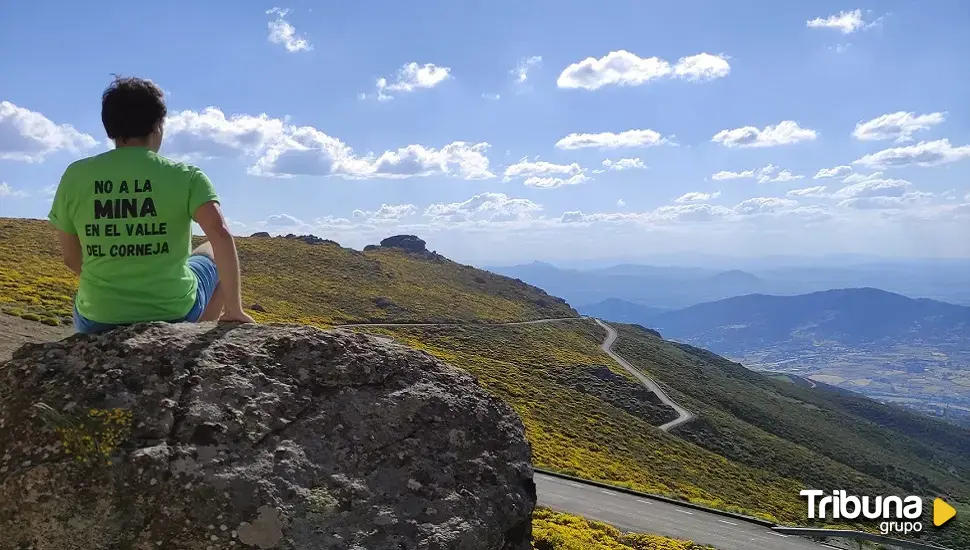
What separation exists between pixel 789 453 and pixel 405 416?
272 feet

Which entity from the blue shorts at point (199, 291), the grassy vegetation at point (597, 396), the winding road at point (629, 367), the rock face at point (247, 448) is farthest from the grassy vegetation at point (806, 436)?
the blue shorts at point (199, 291)

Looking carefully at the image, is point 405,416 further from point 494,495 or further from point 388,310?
point 388,310

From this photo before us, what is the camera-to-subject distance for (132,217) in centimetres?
494

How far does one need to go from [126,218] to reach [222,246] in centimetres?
78

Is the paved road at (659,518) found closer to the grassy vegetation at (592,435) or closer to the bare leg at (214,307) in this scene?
the grassy vegetation at (592,435)

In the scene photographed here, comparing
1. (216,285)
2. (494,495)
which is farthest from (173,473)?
(494,495)

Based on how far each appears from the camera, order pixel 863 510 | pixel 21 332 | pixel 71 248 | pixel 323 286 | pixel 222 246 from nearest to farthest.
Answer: pixel 222 246 → pixel 71 248 → pixel 21 332 → pixel 863 510 → pixel 323 286

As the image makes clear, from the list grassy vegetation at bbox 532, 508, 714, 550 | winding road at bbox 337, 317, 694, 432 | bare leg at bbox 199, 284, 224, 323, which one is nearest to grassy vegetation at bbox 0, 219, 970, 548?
grassy vegetation at bbox 532, 508, 714, 550

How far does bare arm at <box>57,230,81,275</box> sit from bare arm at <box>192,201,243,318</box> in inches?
48.3

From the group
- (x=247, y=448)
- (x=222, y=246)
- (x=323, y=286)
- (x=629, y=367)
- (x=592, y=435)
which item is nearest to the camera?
(x=247, y=448)

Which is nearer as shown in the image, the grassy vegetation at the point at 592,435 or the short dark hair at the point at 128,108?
the short dark hair at the point at 128,108

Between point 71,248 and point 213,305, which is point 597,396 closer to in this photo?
point 213,305

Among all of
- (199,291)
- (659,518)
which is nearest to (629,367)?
(659,518)

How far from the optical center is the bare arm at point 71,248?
17.4ft
